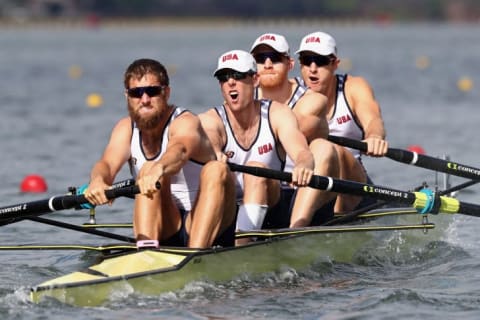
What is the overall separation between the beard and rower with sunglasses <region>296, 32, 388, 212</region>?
2260 millimetres

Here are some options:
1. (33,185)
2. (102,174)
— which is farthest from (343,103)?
(33,185)

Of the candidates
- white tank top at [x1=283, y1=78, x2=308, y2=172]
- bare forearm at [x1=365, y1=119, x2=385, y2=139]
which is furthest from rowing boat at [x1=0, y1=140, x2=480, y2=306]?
white tank top at [x1=283, y1=78, x2=308, y2=172]

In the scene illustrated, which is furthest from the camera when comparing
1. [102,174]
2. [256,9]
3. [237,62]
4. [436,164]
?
[256,9]

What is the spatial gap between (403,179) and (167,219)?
6.85 m

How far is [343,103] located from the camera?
33.8ft

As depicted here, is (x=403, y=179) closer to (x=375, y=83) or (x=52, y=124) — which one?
(x=52, y=124)

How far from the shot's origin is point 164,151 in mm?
7965

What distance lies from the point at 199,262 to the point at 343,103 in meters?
3.12

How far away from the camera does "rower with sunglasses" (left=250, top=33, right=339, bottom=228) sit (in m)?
9.12

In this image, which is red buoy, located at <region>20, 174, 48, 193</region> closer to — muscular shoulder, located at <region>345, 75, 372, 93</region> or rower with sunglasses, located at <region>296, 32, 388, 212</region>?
rower with sunglasses, located at <region>296, 32, 388, 212</region>

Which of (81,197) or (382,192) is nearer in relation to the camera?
(81,197)

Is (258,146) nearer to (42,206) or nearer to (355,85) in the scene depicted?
(42,206)

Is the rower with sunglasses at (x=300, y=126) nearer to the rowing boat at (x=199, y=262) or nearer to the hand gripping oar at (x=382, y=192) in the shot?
the rowing boat at (x=199, y=262)

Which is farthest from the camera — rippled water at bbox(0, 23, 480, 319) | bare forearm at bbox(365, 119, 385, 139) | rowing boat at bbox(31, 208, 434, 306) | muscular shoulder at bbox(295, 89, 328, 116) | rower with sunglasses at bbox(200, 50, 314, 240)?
bare forearm at bbox(365, 119, 385, 139)
